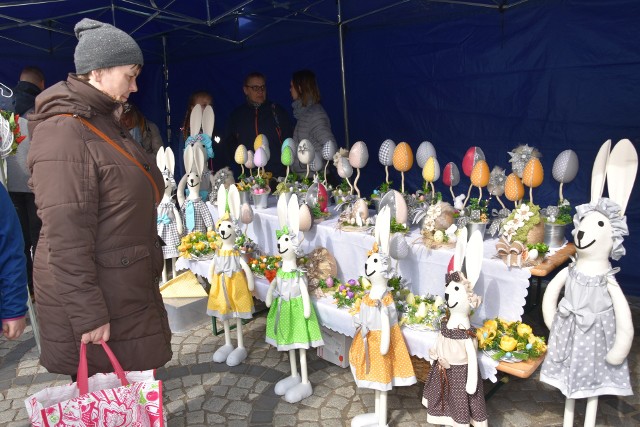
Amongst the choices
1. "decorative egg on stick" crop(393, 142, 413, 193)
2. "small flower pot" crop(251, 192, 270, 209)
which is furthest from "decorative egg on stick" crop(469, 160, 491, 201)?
"small flower pot" crop(251, 192, 270, 209)

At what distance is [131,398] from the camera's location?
1790 mm

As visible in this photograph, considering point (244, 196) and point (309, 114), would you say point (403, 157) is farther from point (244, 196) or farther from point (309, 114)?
point (244, 196)

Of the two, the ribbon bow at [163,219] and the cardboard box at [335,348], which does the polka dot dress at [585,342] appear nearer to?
the cardboard box at [335,348]

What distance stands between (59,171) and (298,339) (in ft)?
5.67

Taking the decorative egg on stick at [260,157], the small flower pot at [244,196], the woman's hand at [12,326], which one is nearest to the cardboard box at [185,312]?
the small flower pot at [244,196]

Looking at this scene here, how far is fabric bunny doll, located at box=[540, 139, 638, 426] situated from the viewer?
2201mm

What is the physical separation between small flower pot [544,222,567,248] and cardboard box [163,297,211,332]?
257 cm

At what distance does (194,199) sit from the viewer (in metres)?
4.27

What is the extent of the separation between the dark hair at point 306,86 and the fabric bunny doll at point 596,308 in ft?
8.35

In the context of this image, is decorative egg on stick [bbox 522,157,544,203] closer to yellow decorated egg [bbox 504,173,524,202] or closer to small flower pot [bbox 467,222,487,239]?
yellow decorated egg [bbox 504,173,524,202]

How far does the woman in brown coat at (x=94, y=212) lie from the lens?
1612 millimetres

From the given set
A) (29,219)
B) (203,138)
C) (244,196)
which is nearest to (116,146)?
(244,196)

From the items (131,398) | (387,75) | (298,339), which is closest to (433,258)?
(298,339)

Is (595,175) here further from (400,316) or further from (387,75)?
(387,75)
